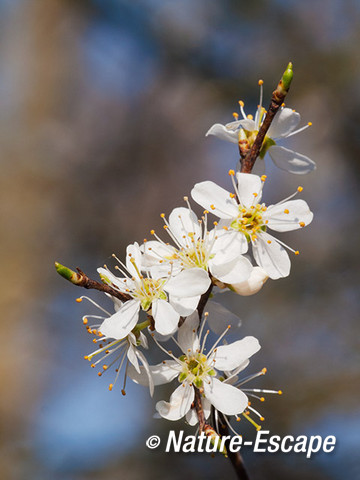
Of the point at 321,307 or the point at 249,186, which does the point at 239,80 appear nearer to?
the point at 321,307

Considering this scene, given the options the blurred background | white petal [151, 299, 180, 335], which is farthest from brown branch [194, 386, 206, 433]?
the blurred background

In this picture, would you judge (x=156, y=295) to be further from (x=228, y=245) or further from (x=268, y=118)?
(x=268, y=118)

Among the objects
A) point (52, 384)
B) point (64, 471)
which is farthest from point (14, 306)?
point (64, 471)

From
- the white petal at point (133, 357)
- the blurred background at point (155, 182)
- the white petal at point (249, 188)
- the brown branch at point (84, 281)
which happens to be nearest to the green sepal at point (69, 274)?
the brown branch at point (84, 281)

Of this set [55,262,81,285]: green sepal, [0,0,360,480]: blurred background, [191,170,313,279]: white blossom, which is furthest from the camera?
[0,0,360,480]: blurred background

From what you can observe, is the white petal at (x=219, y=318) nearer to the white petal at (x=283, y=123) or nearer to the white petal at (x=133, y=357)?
the white petal at (x=133, y=357)

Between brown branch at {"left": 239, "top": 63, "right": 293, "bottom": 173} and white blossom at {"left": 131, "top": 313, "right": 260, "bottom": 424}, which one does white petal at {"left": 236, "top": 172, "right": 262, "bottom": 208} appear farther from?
white blossom at {"left": 131, "top": 313, "right": 260, "bottom": 424}
